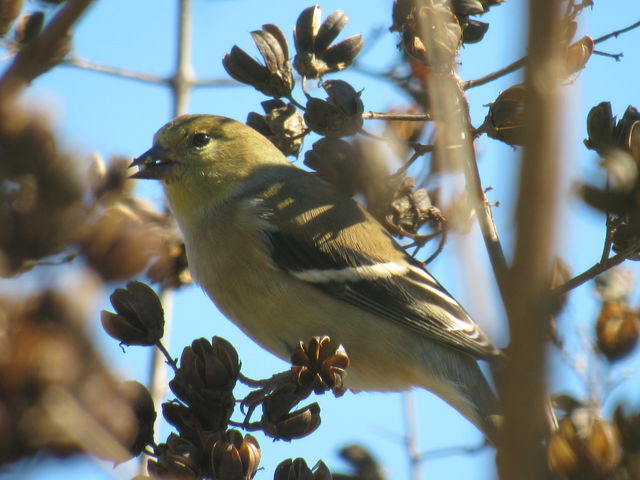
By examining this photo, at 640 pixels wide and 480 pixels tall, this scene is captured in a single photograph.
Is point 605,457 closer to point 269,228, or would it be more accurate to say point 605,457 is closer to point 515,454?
point 515,454

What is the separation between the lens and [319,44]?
10.3 ft

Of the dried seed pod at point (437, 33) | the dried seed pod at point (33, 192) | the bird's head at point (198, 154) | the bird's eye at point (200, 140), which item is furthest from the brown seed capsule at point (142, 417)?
the bird's eye at point (200, 140)

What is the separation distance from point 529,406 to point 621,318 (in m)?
2.56

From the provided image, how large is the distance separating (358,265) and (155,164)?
4.21ft

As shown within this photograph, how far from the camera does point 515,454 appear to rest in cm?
69

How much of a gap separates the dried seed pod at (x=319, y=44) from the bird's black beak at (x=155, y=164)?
1368 mm

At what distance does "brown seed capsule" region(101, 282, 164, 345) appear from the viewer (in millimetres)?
2336

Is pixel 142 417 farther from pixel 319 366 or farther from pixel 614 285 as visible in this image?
pixel 614 285

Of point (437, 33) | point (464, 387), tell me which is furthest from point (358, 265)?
point (437, 33)

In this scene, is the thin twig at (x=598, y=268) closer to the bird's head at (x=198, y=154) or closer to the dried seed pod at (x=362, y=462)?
the dried seed pod at (x=362, y=462)

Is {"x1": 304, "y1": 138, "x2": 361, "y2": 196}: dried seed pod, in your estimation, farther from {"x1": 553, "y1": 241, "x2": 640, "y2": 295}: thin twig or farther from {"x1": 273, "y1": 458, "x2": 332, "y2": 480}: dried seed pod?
{"x1": 273, "y1": 458, "x2": 332, "y2": 480}: dried seed pod

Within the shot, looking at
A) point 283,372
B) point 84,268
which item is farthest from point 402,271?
point 84,268

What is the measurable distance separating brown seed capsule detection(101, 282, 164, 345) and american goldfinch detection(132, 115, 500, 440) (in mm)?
1318

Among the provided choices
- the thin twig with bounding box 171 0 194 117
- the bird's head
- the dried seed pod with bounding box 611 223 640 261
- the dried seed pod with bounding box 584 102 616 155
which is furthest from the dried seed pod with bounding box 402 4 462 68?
the thin twig with bounding box 171 0 194 117
